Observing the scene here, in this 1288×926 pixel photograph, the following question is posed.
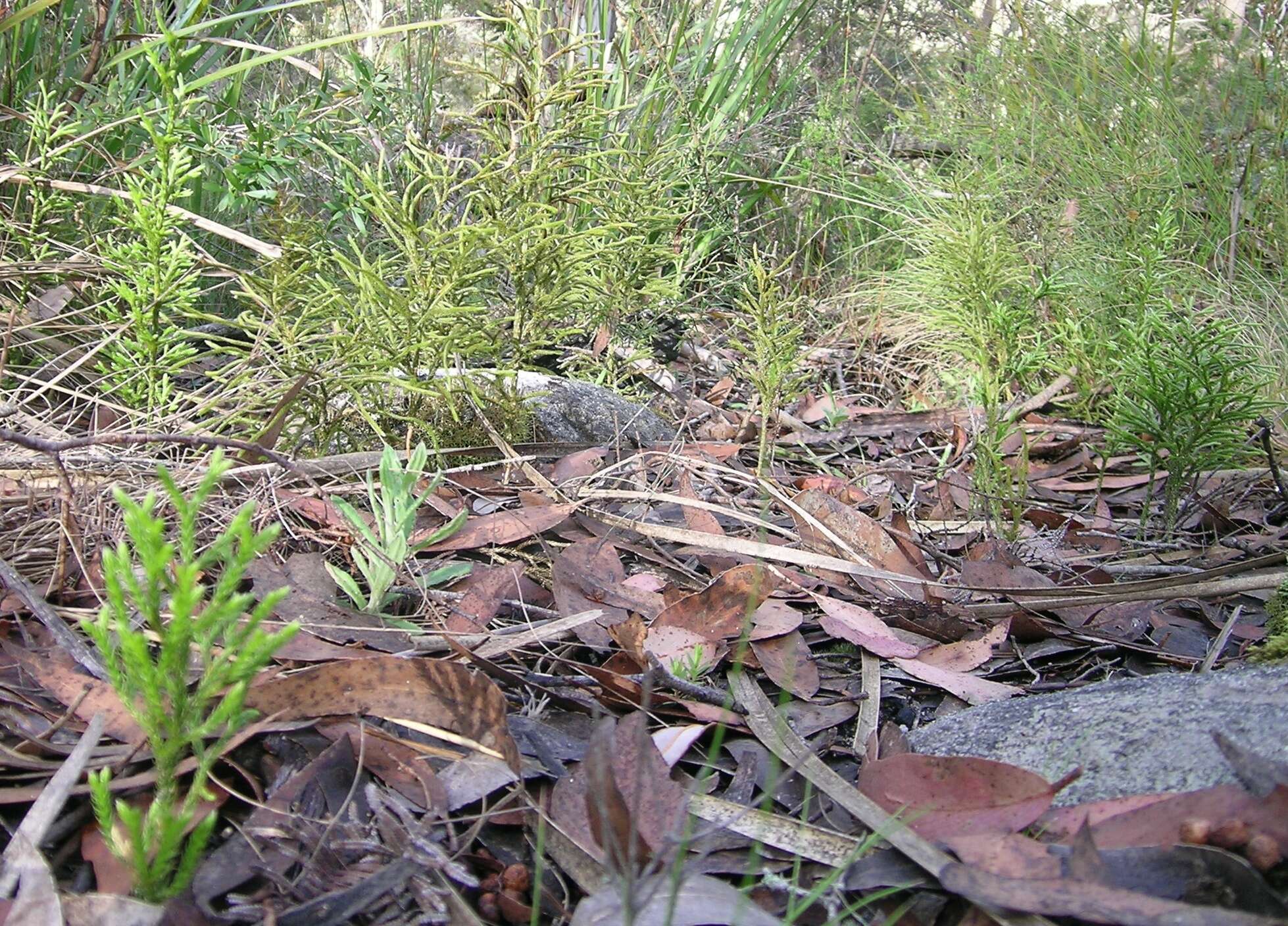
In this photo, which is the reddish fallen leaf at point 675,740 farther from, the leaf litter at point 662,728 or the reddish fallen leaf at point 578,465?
the reddish fallen leaf at point 578,465

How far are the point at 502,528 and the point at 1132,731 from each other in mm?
921

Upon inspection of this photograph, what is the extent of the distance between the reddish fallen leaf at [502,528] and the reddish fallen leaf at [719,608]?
300mm

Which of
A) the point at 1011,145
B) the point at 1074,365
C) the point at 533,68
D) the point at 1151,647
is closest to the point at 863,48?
the point at 1011,145

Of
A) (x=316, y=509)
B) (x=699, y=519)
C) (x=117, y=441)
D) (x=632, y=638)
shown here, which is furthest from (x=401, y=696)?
(x=699, y=519)

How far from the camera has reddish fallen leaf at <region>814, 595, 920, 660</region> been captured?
1.35m

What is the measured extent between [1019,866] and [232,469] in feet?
3.71

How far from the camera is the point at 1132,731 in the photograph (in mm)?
983

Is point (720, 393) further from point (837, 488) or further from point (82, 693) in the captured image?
point (82, 693)

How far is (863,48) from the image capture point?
21.0ft

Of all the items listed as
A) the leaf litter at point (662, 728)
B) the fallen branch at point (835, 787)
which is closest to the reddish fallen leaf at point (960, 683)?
the leaf litter at point (662, 728)

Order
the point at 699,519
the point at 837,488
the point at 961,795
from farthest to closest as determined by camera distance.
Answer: the point at 837,488 < the point at 699,519 < the point at 961,795

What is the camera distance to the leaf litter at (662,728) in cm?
81

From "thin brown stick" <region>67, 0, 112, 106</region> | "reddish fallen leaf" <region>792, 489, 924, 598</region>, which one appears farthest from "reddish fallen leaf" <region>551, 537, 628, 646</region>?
"thin brown stick" <region>67, 0, 112, 106</region>

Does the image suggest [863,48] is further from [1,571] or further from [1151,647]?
[1,571]
